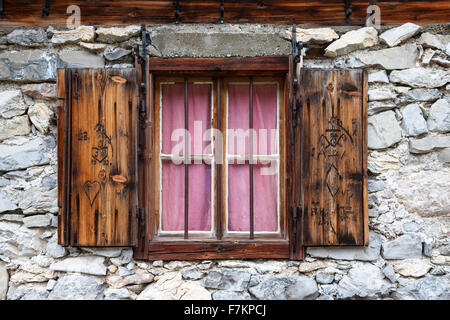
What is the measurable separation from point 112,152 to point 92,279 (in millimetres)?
812

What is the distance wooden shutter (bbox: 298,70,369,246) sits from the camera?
2189 millimetres

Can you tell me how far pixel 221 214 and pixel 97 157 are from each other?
2.89 feet

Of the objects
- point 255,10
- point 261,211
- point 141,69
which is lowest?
point 261,211

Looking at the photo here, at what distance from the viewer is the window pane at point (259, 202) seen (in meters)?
2.36

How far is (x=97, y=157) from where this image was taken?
7.17 ft

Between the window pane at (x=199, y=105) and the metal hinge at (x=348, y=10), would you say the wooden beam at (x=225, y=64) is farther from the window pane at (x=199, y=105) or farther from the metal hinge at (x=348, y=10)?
the metal hinge at (x=348, y=10)

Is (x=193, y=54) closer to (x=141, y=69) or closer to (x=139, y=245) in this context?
(x=141, y=69)

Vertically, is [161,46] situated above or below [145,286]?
above

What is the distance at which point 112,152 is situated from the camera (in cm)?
219

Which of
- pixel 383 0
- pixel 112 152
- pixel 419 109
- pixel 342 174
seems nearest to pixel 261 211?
pixel 342 174

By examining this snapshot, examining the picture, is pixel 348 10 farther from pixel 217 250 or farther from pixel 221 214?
pixel 217 250

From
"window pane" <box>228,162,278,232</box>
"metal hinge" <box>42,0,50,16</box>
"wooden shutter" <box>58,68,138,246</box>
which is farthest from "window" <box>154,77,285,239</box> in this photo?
"metal hinge" <box>42,0,50,16</box>

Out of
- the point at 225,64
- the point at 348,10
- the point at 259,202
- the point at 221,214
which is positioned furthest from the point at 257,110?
the point at 348,10

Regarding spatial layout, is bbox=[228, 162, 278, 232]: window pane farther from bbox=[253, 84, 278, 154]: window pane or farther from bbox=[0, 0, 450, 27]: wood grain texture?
bbox=[0, 0, 450, 27]: wood grain texture
